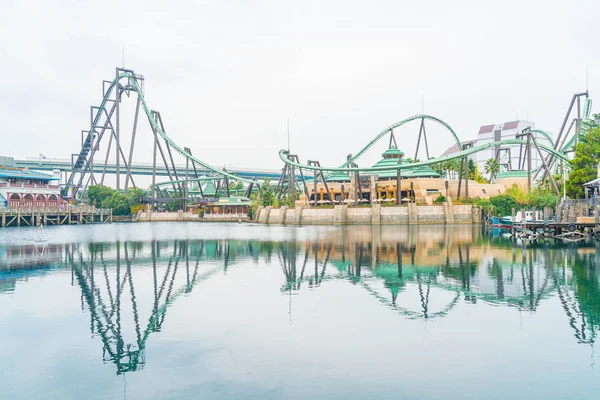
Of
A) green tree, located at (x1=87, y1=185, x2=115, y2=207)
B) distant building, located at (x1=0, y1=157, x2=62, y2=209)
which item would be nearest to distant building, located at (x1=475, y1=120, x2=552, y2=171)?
green tree, located at (x1=87, y1=185, x2=115, y2=207)

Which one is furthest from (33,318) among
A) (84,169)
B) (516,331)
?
(84,169)

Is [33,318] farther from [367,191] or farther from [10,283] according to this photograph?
[367,191]

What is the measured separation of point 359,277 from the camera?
2467 centimetres

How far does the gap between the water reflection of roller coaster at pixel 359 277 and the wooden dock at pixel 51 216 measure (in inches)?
1864

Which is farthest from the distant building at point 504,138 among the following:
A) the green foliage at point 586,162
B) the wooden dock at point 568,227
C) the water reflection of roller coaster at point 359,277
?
the water reflection of roller coaster at point 359,277

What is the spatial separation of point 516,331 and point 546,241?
31.9 m

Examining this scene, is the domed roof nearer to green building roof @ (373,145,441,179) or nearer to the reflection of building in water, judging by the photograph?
green building roof @ (373,145,441,179)

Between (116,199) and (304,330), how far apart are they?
103925mm

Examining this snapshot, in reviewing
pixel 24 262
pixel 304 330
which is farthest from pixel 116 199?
pixel 304 330

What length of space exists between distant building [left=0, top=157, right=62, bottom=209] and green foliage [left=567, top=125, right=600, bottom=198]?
78.1 m

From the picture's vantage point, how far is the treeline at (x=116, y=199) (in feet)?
366

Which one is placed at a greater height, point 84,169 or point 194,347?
point 84,169

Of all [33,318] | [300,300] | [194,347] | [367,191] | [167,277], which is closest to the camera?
[194,347]

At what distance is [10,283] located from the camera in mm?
23781
